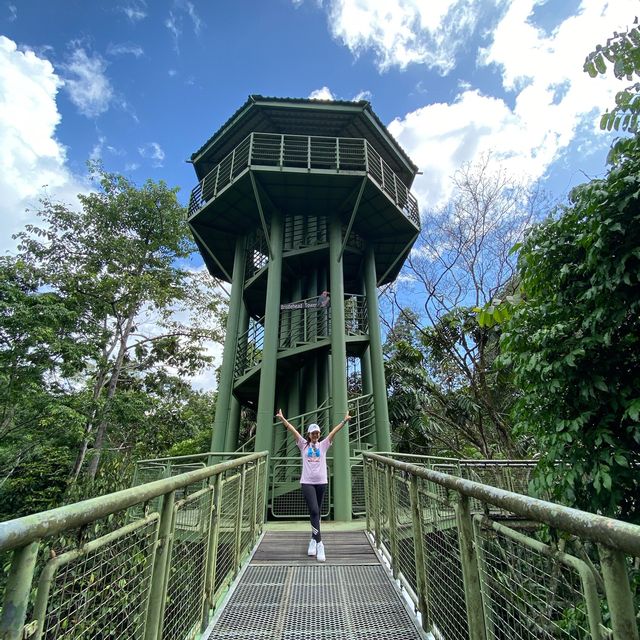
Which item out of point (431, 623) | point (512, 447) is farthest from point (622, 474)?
point (512, 447)

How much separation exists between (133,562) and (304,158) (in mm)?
10246

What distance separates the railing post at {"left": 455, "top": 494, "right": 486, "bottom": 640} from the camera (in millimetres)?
1826

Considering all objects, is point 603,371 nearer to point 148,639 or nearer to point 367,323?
point 148,639

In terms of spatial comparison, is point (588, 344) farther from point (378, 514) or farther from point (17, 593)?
point (17, 593)

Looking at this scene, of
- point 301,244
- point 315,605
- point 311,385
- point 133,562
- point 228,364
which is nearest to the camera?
point 133,562

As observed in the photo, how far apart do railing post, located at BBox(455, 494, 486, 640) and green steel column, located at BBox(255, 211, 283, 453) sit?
6563mm

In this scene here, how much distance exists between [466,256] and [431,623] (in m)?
12.5

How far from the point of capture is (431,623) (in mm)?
2531

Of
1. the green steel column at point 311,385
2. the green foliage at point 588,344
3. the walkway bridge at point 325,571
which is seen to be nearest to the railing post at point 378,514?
the walkway bridge at point 325,571

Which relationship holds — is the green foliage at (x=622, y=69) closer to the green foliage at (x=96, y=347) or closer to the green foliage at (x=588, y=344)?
the green foliage at (x=588, y=344)

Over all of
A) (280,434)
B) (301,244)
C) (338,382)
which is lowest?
(280,434)

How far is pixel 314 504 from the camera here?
4.43 meters

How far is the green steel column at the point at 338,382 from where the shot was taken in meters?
7.57

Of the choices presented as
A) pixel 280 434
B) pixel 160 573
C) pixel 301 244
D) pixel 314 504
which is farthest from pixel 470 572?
pixel 301 244
